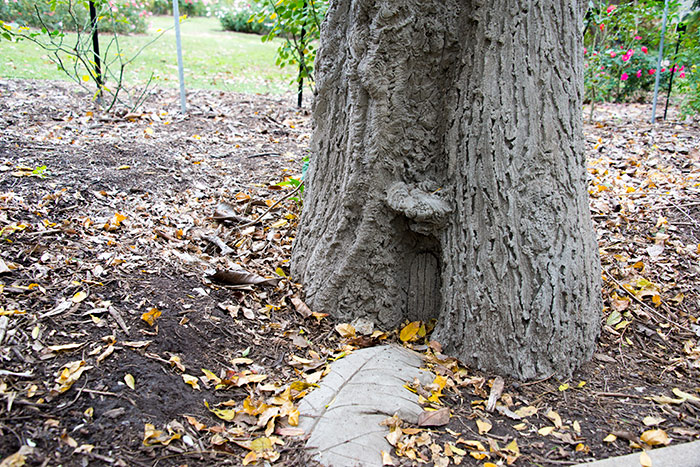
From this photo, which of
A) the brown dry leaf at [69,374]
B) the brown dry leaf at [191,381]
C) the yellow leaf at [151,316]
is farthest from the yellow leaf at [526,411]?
the brown dry leaf at [69,374]

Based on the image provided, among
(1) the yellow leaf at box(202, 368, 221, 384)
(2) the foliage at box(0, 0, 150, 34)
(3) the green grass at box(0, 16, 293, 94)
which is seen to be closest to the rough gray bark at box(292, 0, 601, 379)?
(1) the yellow leaf at box(202, 368, 221, 384)

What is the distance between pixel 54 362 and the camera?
218 cm

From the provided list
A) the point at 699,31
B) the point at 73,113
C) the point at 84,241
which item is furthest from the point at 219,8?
the point at 84,241

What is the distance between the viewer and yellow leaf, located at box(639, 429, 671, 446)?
2.14 meters

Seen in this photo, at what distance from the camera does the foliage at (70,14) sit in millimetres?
5918

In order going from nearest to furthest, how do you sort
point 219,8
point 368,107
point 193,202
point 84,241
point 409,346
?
1. point 368,107
2. point 409,346
3. point 84,241
4. point 193,202
5. point 219,8

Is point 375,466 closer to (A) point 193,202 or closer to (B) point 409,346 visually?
(B) point 409,346

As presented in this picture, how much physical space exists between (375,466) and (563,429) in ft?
2.86

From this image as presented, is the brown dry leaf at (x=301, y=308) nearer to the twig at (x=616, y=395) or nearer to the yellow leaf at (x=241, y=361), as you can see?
the yellow leaf at (x=241, y=361)

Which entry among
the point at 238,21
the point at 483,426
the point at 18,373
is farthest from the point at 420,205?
the point at 238,21

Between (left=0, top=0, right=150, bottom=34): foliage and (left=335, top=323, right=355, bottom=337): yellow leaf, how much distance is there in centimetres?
440

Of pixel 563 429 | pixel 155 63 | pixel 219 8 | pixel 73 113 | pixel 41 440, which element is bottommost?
pixel 563 429

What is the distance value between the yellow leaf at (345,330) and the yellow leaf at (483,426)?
34.9 inches

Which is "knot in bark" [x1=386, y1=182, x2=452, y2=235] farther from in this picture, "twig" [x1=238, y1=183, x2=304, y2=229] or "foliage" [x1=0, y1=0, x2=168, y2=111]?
"foliage" [x1=0, y1=0, x2=168, y2=111]
